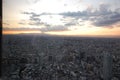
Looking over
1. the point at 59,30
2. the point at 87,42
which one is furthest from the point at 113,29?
the point at 59,30

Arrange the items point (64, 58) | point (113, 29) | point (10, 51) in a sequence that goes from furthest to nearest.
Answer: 1. point (10, 51)
2. point (64, 58)
3. point (113, 29)

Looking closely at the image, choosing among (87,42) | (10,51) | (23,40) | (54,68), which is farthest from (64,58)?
(10,51)

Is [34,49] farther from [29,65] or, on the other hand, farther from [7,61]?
[7,61]

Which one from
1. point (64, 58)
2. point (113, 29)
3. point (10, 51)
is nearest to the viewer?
point (113, 29)

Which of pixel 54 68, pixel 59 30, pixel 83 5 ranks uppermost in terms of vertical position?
pixel 83 5

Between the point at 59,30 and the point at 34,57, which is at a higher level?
the point at 59,30

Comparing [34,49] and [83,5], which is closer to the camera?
[83,5]
